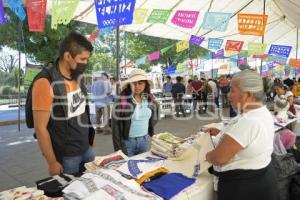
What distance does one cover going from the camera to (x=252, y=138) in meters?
1.95

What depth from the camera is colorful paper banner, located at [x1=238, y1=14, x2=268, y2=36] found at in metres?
7.80

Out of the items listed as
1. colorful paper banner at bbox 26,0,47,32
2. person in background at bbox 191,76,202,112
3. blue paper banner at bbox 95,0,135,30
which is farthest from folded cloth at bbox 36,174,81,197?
person in background at bbox 191,76,202,112

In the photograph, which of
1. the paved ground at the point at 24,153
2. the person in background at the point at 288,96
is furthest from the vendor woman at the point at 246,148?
the person in background at the point at 288,96

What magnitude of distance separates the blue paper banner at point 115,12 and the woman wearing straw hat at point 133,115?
1.60m

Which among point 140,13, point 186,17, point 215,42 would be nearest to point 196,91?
point 215,42

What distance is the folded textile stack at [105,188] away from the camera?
6.10 feet

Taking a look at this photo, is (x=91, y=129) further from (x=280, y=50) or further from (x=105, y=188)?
(x=280, y=50)

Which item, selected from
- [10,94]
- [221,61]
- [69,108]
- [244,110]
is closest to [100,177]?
[69,108]

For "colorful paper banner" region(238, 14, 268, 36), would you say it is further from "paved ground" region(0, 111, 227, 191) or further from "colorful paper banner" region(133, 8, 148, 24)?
"paved ground" region(0, 111, 227, 191)

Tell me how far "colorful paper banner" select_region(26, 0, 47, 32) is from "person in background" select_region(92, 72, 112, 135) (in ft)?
11.2

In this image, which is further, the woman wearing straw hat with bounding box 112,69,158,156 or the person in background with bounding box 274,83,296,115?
the person in background with bounding box 274,83,296,115

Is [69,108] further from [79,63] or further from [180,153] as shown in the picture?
[180,153]

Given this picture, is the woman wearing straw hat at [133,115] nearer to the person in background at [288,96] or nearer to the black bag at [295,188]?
the black bag at [295,188]

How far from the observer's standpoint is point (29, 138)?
8.19 metres
